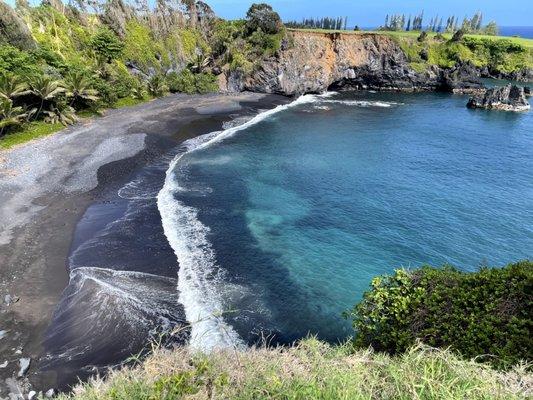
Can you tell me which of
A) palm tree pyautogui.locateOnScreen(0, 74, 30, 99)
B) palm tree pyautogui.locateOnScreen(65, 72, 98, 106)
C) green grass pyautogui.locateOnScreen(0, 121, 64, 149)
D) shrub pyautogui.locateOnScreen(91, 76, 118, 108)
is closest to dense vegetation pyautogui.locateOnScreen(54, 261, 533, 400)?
green grass pyautogui.locateOnScreen(0, 121, 64, 149)

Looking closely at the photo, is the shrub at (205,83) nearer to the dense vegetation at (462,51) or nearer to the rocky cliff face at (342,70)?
the rocky cliff face at (342,70)

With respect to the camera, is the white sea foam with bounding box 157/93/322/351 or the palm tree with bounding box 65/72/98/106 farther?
the palm tree with bounding box 65/72/98/106

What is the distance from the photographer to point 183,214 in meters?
33.1

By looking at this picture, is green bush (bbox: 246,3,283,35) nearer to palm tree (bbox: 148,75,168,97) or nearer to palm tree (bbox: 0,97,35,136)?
palm tree (bbox: 148,75,168,97)

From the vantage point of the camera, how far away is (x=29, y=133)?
44.3 meters

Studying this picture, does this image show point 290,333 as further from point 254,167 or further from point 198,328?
point 254,167

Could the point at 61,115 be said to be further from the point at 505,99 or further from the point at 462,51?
the point at 462,51

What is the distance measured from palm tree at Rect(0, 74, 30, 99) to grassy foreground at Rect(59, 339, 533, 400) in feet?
142

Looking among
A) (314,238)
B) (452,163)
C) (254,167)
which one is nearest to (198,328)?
(314,238)

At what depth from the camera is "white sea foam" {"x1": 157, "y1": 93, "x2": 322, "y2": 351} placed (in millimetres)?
20578

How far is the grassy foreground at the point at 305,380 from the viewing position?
7.90 metres

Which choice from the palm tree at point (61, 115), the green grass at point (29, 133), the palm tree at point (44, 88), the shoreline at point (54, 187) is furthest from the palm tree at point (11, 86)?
the shoreline at point (54, 187)

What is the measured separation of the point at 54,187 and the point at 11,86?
16.0 metres

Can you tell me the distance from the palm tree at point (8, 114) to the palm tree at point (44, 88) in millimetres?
3642
